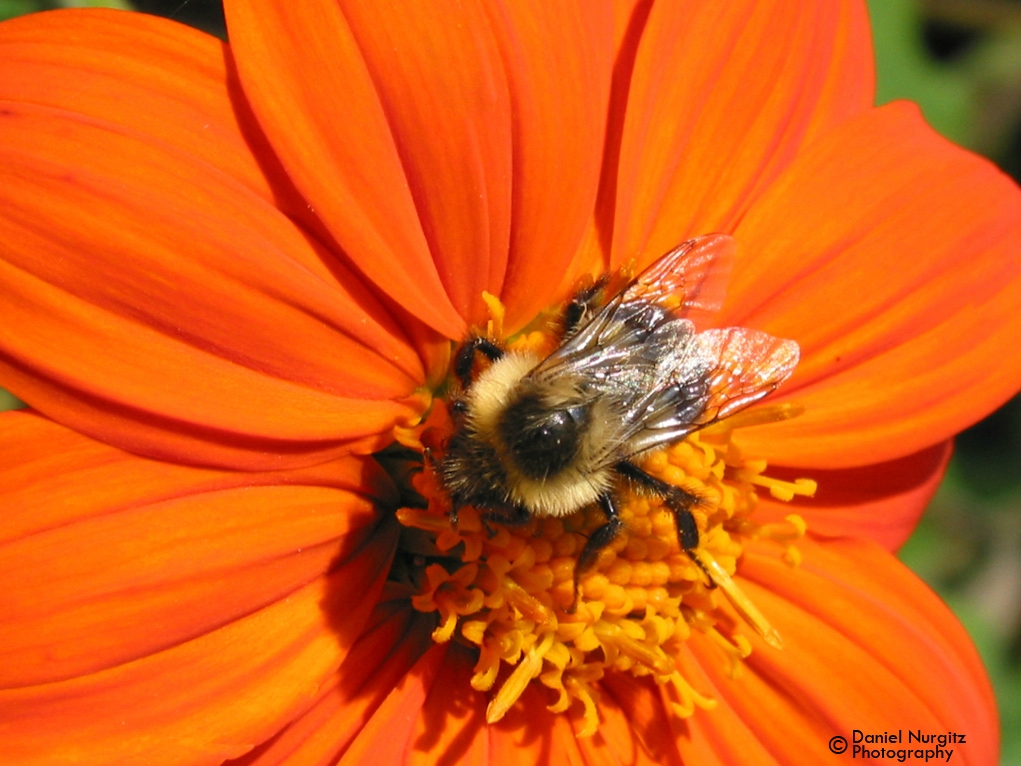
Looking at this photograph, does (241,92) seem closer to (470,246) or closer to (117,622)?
(470,246)

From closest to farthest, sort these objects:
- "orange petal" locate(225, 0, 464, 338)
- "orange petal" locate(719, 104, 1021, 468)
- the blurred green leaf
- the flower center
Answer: "orange petal" locate(225, 0, 464, 338) < the flower center < "orange petal" locate(719, 104, 1021, 468) < the blurred green leaf

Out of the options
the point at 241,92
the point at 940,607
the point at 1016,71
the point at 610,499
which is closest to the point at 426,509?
the point at 610,499

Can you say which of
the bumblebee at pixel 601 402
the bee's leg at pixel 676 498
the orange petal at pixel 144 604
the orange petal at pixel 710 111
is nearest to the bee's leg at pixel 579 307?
the bumblebee at pixel 601 402

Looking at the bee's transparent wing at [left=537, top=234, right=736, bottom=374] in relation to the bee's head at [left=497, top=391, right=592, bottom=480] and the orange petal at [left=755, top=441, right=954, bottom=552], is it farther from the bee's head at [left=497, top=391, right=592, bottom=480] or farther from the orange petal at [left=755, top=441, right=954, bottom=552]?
the orange petal at [left=755, top=441, right=954, bottom=552]

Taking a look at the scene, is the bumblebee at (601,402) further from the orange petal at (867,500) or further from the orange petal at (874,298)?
the orange petal at (867,500)

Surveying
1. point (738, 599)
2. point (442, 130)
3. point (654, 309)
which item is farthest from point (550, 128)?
point (738, 599)

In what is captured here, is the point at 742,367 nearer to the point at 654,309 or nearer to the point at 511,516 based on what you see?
the point at 654,309

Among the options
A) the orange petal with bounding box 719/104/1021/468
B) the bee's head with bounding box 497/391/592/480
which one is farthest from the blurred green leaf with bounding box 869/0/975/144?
the bee's head with bounding box 497/391/592/480
